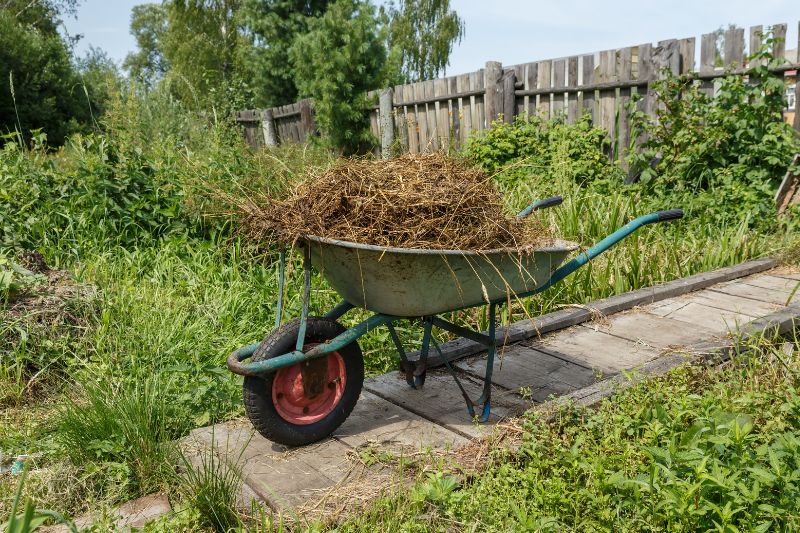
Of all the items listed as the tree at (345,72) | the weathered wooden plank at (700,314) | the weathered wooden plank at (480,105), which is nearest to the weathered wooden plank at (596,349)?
the weathered wooden plank at (700,314)

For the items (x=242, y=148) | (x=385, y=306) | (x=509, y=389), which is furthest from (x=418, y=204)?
(x=242, y=148)

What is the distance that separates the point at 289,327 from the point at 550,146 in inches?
207

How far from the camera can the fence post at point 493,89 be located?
7.96 m

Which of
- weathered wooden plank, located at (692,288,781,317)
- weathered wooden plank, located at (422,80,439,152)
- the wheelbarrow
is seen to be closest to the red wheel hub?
the wheelbarrow

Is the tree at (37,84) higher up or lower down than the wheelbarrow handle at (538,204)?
higher up

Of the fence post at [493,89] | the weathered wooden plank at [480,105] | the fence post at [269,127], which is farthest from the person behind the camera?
the fence post at [269,127]

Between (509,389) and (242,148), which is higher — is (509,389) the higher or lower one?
the lower one

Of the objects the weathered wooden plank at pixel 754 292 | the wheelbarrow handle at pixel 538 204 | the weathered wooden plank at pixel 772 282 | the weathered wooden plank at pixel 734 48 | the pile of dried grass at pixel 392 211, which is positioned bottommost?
the weathered wooden plank at pixel 772 282

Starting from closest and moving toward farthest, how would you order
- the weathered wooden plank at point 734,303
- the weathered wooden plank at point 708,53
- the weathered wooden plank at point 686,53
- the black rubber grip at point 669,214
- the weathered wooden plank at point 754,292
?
the black rubber grip at point 669,214
the weathered wooden plank at point 734,303
the weathered wooden plank at point 754,292
the weathered wooden plank at point 708,53
the weathered wooden plank at point 686,53

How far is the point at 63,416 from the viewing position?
2498mm

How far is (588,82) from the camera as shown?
7137 millimetres

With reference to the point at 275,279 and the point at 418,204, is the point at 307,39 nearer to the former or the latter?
the point at 275,279

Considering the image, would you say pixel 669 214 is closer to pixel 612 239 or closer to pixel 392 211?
A: pixel 612 239

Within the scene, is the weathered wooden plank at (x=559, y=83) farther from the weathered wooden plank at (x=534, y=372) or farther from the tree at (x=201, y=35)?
the tree at (x=201, y=35)
